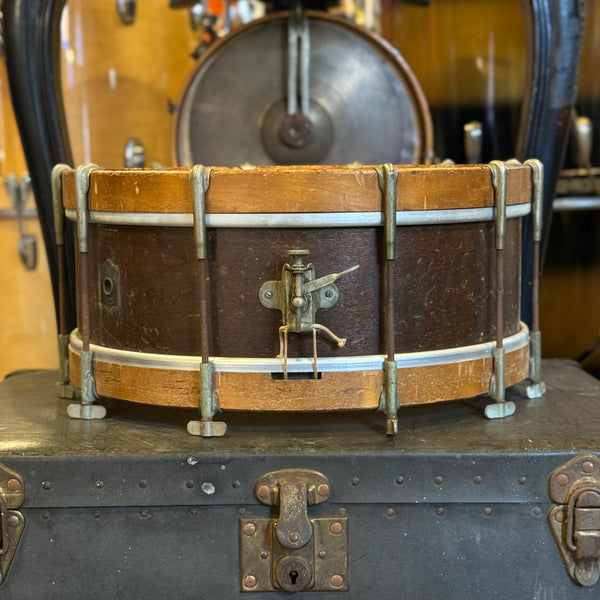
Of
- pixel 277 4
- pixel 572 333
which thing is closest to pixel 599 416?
pixel 572 333

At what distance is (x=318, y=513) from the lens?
1.40 metres

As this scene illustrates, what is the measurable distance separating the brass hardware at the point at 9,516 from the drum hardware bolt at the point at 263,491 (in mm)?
362

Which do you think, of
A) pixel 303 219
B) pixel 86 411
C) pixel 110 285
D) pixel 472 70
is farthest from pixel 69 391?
Answer: pixel 472 70

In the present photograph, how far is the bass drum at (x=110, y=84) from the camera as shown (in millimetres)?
2566

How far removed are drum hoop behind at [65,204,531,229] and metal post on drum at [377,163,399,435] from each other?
0.07ft

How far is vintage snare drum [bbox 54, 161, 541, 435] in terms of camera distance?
1.40m

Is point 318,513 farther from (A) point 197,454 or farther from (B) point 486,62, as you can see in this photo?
(B) point 486,62

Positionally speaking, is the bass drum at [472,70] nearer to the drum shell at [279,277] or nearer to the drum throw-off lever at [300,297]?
the drum shell at [279,277]

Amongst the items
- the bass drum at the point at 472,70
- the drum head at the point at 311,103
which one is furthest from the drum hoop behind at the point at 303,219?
the bass drum at the point at 472,70

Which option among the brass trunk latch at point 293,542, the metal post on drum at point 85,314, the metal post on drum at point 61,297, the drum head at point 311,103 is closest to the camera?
the brass trunk latch at point 293,542

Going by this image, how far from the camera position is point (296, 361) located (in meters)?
1.43

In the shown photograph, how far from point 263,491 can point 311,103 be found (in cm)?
112

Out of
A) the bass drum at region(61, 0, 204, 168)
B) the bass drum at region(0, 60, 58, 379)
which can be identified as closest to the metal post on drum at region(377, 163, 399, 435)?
the bass drum at region(61, 0, 204, 168)

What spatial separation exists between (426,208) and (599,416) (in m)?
0.48
